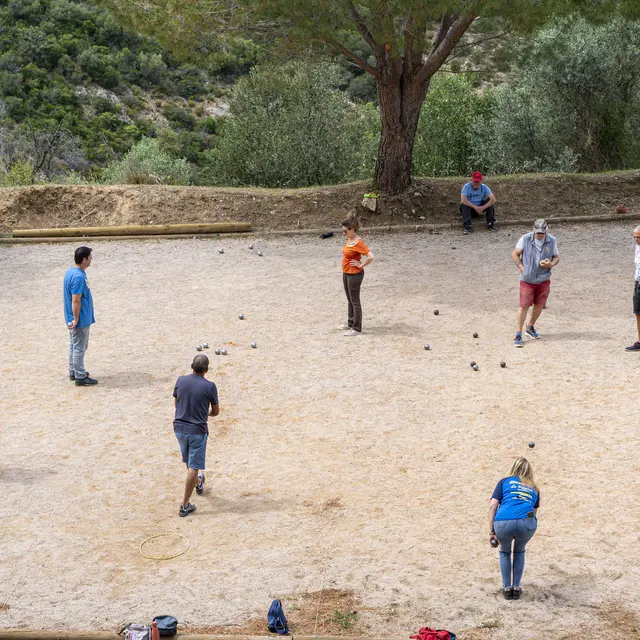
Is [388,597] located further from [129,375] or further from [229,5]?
[229,5]

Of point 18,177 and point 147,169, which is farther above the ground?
point 147,169

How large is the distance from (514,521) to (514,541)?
25 cm

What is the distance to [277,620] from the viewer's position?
694 cm

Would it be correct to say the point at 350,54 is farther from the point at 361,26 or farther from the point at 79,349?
the point at 79,349

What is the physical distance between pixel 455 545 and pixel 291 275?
9678mm

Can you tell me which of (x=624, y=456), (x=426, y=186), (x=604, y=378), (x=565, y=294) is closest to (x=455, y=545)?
(x=624, y=456)

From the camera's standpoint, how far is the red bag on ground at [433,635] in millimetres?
6570

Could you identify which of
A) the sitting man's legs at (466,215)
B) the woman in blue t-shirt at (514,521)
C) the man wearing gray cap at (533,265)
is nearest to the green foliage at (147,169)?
the sitting man's legs at (466,215)

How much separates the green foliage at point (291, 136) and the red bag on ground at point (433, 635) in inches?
940

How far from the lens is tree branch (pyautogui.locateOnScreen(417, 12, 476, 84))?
61.8 ft

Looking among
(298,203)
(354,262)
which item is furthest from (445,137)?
(354,262)

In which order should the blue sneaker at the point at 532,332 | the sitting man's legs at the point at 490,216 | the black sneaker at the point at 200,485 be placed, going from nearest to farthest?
the black sneaker at the point at 200,485, the blue sneaker at the point at 532,332, the sitting man's legs at the point at 490,216

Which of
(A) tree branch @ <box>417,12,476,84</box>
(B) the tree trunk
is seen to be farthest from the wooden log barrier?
(A) tree branch @ <box>417,12,476,84</box>

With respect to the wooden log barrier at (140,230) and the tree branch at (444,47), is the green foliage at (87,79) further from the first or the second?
the tree branch at (444,47)
